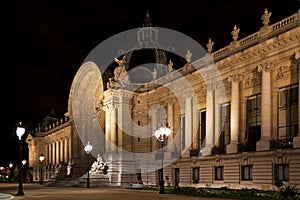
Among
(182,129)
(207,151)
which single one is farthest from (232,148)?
(182,129)

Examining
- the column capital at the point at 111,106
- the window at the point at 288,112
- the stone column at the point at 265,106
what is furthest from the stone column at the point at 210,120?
the column capital at the point at 111,106

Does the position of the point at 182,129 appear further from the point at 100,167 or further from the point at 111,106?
the point at 100,167

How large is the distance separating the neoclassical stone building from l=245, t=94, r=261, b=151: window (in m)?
0.09

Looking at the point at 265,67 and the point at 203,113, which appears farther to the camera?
the point at 203,113

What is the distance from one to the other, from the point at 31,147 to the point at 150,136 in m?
65.5

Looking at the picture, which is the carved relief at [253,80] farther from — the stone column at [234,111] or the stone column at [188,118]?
the stone column at [188,118]

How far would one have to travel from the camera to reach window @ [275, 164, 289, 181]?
3346 centimetres

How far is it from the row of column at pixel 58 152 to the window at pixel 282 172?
57213 mm

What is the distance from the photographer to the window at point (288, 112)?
35219 mm

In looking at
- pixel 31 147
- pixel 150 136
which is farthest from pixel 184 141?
pixel 31 147

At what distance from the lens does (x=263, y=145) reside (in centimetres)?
3597

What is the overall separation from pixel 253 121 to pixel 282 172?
24.4 ft

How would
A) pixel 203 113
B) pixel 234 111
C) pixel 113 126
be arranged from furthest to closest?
pixel 113 126 → pixel 203 113 → pixel 234 111

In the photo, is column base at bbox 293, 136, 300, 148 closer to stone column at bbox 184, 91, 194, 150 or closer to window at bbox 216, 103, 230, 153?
window at bbox 216, 103, 230, 153
